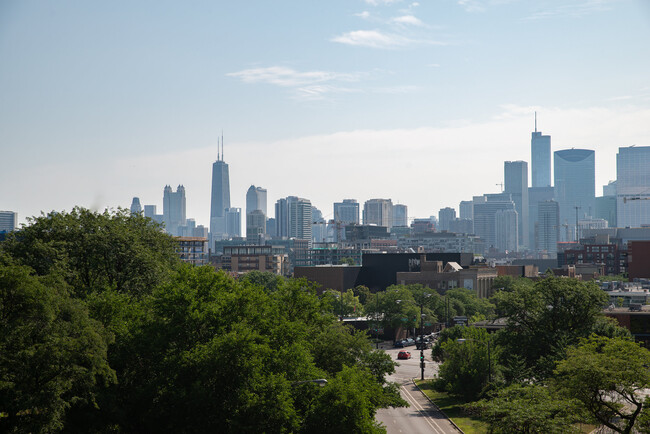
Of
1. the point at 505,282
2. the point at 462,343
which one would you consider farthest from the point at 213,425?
the point at 505,282

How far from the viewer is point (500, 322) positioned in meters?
96.5

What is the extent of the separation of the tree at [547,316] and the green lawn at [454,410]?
690 centimetres

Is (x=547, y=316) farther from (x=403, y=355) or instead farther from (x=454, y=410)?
(x=403, y=355)

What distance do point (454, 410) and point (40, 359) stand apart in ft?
134

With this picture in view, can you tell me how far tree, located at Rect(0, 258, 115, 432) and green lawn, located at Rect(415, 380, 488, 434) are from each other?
3002 centimetres

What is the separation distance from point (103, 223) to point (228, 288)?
68.8 ft

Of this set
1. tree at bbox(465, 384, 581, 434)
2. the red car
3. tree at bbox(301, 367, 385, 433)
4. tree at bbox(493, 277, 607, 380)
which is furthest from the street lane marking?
the red car

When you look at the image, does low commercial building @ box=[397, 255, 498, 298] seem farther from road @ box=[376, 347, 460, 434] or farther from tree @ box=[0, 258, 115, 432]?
tree @ box=[0, 258, 115, 432]

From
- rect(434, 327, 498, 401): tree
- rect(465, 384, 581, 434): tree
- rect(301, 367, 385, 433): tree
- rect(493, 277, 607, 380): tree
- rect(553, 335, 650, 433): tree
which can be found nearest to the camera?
rect(301, 367, 385, 433): tree

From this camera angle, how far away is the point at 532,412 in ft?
138

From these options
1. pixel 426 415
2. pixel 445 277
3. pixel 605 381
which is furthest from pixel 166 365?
pixel 445 277

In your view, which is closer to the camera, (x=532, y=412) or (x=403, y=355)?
(x=532, y=412)

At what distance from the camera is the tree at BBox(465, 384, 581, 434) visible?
136 ft

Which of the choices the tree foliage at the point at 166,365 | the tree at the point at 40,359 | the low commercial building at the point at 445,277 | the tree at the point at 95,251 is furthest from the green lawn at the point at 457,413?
the low commercial building at the point at 445,277
